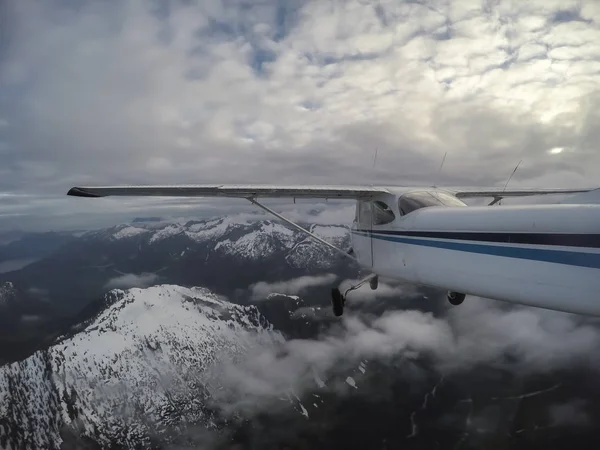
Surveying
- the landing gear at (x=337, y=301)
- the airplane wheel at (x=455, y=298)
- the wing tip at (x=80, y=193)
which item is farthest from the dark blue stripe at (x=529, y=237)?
the wing tip at (x=80, y=193)

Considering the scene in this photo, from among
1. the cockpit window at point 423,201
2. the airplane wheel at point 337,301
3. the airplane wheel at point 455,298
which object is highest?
the cockpit window at point 423,201

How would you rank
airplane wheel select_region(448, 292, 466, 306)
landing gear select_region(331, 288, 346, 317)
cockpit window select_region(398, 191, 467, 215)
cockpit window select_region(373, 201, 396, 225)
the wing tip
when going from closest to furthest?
1. cockpit window select_region(398, 191, 467, 215)
2. the wing tip
3. cockpit window select_region(373, 201, 396, 225)
4. airplane wheel select_region(448, 292, 466, 306)
5. landing gear select_region(331, 288, 346, 317)

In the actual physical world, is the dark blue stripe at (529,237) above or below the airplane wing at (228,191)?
below

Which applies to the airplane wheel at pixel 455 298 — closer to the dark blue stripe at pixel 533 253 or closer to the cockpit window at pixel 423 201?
the cockpit window at pixel 423 201

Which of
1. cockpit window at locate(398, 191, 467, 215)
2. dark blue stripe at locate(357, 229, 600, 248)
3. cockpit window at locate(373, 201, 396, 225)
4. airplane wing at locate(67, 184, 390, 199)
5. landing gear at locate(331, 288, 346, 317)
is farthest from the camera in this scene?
landing gear at locate(331, 288, 346, 317)

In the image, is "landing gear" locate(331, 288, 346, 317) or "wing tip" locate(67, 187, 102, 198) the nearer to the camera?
"wing tip" locate(67, 187, 102, 198)

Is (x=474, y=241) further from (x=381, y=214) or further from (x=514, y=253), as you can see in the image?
(x=381, y=214)

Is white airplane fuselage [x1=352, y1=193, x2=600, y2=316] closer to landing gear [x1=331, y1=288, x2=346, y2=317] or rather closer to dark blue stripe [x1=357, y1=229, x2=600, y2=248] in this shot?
dark blue stripe [x1=357, y1=229, x2=600, y2=248]

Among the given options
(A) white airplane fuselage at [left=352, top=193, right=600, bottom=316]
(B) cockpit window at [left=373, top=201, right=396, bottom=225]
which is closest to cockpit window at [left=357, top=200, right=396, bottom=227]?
(B) cockpit window at [left=373, top=201, right=396, bottom=225]
